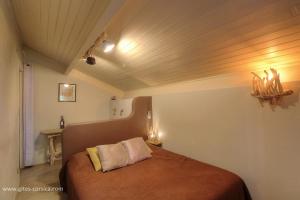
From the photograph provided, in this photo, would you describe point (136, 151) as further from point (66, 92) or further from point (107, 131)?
point (66, 92)

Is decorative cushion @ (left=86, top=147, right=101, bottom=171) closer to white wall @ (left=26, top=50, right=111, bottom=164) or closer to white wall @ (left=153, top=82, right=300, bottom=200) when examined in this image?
white wall @ (left=153, top=82, right=300, bottom=200)

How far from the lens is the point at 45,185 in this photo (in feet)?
9.09

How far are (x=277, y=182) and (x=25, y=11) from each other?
126 inches

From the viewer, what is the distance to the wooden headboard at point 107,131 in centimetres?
254

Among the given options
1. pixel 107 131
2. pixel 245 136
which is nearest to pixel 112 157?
pixel 107 131

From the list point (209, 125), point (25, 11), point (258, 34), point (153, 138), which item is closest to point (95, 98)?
point (153, 138)

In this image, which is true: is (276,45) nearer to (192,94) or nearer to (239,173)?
(192,94)

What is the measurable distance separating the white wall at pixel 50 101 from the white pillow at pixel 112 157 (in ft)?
7.35

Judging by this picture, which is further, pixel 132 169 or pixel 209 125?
pixel 209 125

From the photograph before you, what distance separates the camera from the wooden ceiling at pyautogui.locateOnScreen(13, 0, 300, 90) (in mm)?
1267

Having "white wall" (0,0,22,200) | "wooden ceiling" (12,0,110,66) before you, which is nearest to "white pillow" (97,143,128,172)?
"white wall" (0,0,22,200)

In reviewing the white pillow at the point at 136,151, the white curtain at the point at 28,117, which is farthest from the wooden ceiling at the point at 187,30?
the white curtain at the point at 28,117

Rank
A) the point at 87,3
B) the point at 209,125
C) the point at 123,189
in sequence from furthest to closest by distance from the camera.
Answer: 1. the point at 209,125
2. the point at 123,189
3. the point at 87,3

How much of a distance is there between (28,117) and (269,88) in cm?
424
